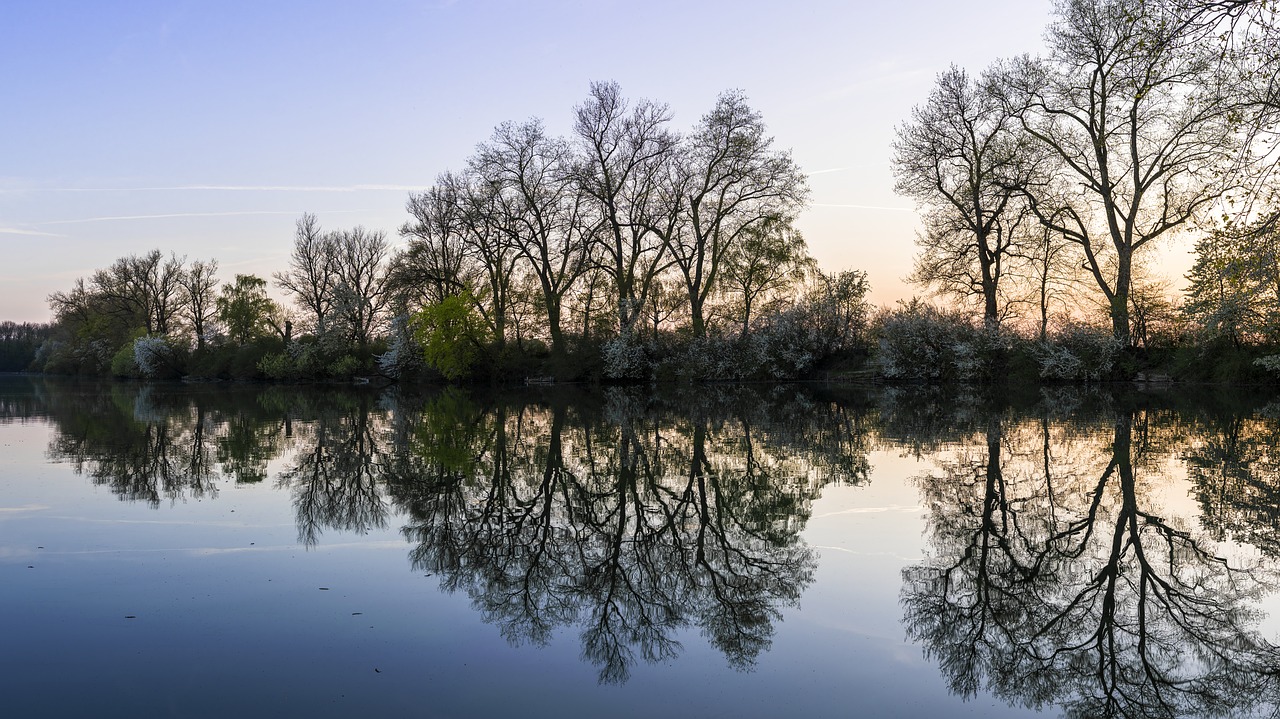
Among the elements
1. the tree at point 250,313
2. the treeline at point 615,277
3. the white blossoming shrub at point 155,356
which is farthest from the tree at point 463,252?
the white blossoming shrub at point 155,356

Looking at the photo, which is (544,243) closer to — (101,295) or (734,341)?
(734,341)

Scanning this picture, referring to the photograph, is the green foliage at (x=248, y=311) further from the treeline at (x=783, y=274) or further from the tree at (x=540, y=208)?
the tree at (x=540, y=208)

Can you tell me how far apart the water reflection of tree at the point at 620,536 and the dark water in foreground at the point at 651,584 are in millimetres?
32

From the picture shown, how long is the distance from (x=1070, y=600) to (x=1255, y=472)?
20.1 ft

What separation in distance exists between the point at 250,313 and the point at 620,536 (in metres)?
58.4

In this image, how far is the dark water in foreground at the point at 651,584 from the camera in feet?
12.8

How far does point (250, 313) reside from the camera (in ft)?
192

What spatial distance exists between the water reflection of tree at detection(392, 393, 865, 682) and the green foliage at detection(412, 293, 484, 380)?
2738cm

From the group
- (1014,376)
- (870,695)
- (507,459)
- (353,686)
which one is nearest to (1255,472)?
(870,695)

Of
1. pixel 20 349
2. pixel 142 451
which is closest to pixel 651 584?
pixel 142 451

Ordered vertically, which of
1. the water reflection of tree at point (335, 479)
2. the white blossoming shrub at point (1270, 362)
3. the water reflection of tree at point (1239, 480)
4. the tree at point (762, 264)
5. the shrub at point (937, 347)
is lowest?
the water reflection of tree at point (1239, 480)

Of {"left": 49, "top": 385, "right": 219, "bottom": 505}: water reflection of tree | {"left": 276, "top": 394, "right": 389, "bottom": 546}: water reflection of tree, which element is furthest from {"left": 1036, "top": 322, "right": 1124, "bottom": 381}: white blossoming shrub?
{"left": 49, "top": 385, "right": 219, "bottom": 505}: water reflection of tree

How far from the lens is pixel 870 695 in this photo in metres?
3.86

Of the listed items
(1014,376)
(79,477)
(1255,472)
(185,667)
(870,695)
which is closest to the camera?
(870,695)
